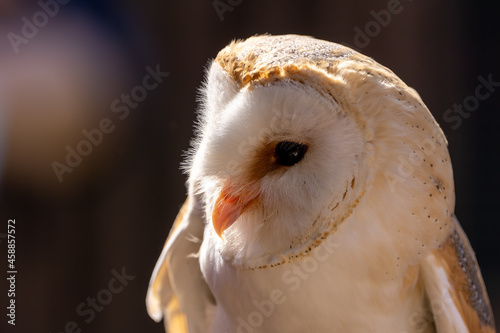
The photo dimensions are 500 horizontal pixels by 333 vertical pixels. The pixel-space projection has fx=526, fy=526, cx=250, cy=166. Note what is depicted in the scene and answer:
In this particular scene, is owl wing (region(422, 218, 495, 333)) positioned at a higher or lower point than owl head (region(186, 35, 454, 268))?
lower

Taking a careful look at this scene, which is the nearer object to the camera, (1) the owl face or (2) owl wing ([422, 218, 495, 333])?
(1) the owl face

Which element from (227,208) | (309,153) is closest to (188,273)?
(227,208)

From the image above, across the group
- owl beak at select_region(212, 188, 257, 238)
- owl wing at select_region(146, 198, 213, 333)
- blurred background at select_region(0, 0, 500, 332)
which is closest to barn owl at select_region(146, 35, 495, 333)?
owl beak at select_region(212, 188, 257, 238)

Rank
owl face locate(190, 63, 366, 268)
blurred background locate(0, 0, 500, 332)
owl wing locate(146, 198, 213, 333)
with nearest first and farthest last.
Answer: owl face locate(190, 63, 366, 268) → owl wing locate(146, 198, 213, 333) → blurred background locate(0, 0, 500, 332)

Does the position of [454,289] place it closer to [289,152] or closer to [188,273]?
[289,152]

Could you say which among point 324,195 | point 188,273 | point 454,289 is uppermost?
point 324,195

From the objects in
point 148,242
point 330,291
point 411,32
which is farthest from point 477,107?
point 330,291

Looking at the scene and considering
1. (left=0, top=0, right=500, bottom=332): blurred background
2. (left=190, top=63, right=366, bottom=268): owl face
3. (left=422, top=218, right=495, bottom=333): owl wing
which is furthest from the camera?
(left=0, top=0, right=500, bottom=332): blurred background

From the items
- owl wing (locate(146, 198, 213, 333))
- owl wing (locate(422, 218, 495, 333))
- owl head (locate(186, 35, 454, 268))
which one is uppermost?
owl head (locate(186, 35, 454, 268))

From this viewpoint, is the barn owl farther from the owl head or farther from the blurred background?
the blurred background
